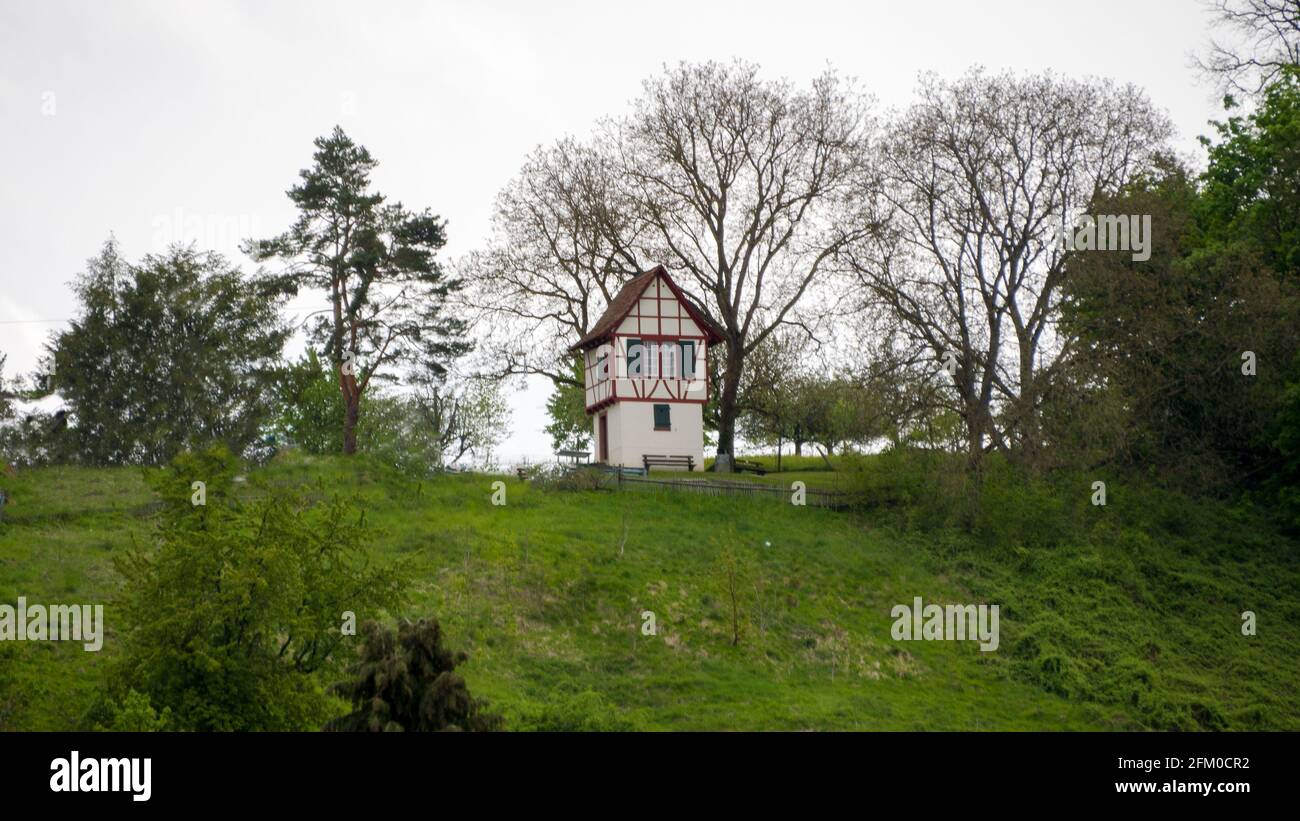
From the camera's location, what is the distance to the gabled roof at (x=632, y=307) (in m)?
50.6

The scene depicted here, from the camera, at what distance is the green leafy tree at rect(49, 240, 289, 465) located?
50.9m

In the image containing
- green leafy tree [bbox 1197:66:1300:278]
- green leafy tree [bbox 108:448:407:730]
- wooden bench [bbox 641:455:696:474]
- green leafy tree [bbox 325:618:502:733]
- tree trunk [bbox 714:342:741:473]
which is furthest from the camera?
tree trunk [bbox 714:342:741:473]

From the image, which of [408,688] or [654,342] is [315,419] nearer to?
[654,342]

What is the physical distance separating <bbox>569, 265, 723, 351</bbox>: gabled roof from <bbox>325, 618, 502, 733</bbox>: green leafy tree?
3004cm

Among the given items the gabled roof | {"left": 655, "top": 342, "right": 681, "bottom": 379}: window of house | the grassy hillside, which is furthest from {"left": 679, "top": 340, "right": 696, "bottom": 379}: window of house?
the grassy hillside

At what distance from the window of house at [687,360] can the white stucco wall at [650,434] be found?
1224mm

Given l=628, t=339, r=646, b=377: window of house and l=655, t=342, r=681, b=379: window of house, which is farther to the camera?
l=655, t=342, r=681, b=379: window of house

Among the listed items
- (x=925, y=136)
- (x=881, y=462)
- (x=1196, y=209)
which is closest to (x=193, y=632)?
(x=881, y=462)

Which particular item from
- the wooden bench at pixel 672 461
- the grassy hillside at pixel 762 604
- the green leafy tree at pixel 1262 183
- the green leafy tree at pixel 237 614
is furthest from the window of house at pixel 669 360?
the green leafy tree at pixel 237 614

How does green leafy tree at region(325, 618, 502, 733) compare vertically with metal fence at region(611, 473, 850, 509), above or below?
below

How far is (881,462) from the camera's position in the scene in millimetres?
46688

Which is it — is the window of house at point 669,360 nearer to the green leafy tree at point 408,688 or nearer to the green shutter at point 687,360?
the green shutter at point 687,360

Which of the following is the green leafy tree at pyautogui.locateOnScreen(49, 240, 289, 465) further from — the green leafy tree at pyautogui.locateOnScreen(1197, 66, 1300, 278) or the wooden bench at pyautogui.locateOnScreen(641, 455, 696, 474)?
the green leafy tree at pyautogui.locateOnScreen(1197, 66, 1300, 278)
